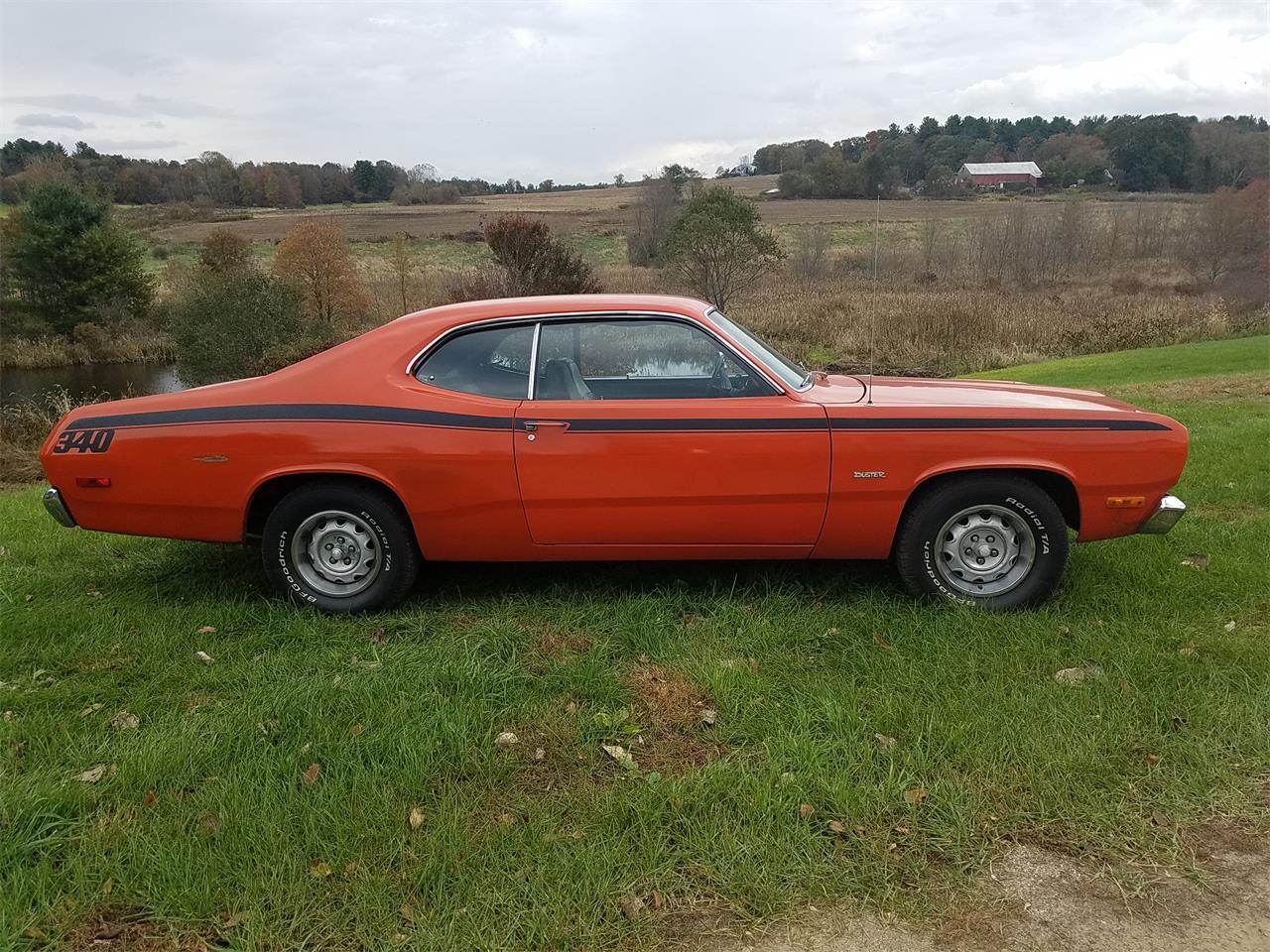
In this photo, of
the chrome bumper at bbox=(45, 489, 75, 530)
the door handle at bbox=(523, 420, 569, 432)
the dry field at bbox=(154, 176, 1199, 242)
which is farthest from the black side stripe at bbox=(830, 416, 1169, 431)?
the dry field at bbox=(154, 176, 1199, 242)

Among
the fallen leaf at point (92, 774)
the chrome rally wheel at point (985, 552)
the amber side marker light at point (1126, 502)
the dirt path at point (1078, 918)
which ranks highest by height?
the amber side marker light at point (1126, 502)

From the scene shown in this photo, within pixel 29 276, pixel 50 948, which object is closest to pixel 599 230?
pixel 29 276

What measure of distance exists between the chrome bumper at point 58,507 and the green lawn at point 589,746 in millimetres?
451

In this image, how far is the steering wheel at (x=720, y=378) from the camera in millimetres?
4148

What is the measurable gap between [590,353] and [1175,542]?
11.8 feet

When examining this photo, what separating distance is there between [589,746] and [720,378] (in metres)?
1.93

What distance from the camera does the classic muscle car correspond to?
13.0 feet

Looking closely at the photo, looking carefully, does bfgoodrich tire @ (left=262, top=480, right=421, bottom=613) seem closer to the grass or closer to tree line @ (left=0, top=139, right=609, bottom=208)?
the grass

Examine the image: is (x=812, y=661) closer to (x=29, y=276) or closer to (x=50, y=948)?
(x=50, y=948)

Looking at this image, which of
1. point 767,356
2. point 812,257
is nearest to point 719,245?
point 812,257

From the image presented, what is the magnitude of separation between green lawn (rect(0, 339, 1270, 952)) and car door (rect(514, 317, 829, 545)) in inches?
17.3

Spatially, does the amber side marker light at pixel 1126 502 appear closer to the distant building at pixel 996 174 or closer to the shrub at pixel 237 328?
the distant building at pixel 996 174

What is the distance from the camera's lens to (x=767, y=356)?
442cm

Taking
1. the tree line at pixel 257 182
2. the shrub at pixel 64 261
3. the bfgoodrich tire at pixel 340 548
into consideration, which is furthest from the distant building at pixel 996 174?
the tree line at pixel 257 182
